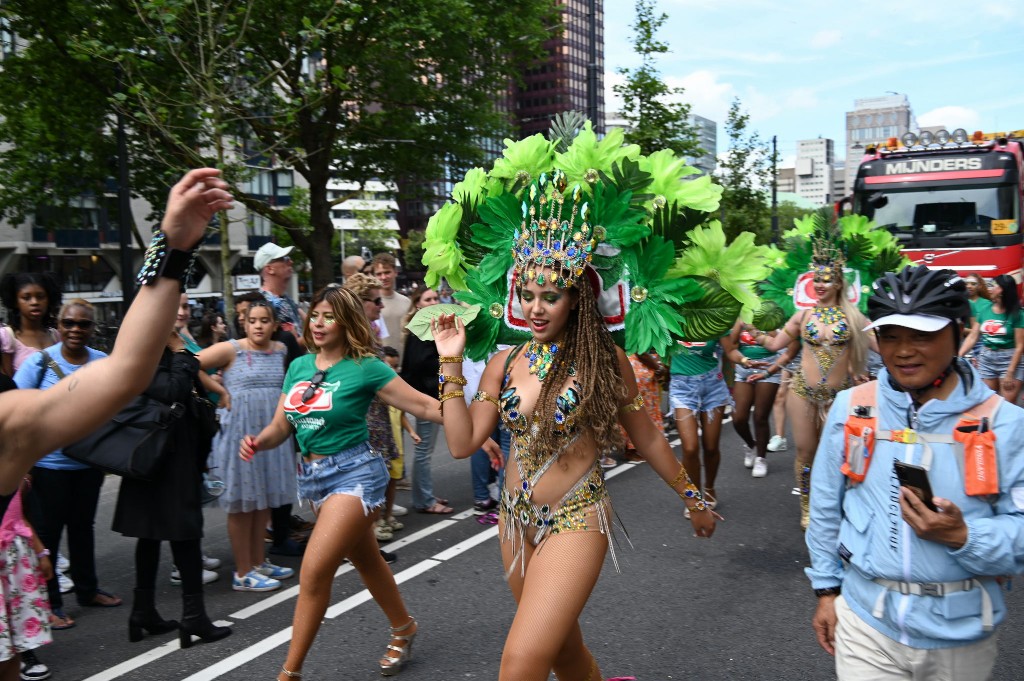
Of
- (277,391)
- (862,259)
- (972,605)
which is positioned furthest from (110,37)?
(972,605)

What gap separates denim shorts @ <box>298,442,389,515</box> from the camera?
4285 mm

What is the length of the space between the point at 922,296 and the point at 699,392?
447 cm

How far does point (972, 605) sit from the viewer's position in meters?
2.52

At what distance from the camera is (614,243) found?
3633 mm

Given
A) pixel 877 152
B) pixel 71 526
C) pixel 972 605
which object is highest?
pixel 877 152

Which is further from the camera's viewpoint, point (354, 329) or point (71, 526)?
point (71, 526)

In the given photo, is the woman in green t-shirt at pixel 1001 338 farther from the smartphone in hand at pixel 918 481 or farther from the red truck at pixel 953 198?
the smartphone in hand at pixel 918 481

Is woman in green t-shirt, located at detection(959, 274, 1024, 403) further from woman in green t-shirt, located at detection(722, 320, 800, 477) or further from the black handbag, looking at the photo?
the black handbag

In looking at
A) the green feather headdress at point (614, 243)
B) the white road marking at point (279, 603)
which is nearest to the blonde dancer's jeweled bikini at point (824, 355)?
the white road marking at point (279, 603)

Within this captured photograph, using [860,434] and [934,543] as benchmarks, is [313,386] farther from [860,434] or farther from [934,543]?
[934,543]

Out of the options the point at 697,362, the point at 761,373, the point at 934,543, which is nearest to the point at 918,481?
the point at 934,543

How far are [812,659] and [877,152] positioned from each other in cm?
1356

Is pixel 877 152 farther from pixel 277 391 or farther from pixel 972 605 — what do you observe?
pixel 972 605

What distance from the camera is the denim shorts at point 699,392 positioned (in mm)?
7047
